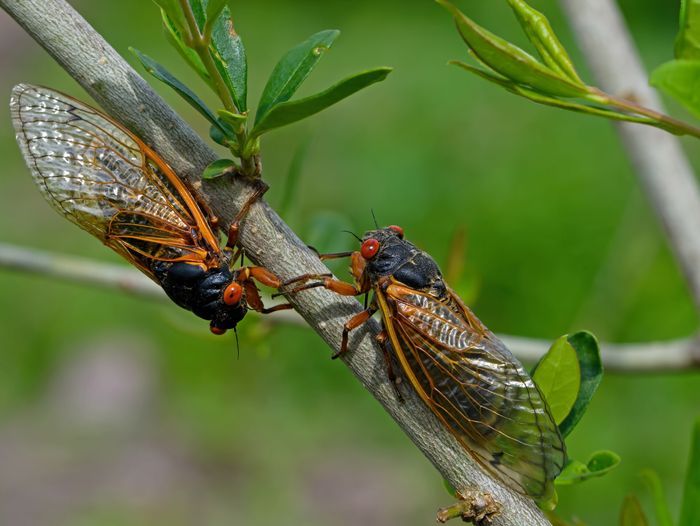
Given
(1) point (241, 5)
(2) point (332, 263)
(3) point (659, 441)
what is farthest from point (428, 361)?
(1) point (241, 5)

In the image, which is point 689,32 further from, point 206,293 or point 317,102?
point 206,293

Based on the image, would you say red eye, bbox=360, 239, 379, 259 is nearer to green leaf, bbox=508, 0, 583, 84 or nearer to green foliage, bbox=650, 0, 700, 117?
green leaf, bbox=508, 0, 583, 84

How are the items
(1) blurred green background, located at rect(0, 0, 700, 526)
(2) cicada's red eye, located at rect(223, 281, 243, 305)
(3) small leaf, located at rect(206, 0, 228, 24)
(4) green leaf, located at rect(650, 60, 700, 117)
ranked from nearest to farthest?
(4) green leaf, located at rect(650, 60, 700, 117)
(3) small leaf, located at rect(206, 0, 228, 24)
(2) cicada's red eye, located at rect(223, 281, 243, 305)
(1) blurred green background, located at rect(0, 0, 700, 526)

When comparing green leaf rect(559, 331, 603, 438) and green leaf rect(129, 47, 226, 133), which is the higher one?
green leaf rect(129, 47, 226, 133)

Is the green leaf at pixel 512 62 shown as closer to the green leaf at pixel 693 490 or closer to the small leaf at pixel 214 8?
the small leaf at pixel 214 8

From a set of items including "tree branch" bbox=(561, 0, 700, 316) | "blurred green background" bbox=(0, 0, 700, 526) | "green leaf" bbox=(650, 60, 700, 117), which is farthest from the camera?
"blurred green background" bbox=(0, 0, 700, 526)

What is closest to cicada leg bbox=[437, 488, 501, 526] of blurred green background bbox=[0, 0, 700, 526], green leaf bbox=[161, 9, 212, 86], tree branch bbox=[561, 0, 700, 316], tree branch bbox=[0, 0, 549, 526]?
tree branch bbox=[0, 0, 549, 526]

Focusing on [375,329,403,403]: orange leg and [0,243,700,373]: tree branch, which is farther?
[0,243,700,373]: tree branch
